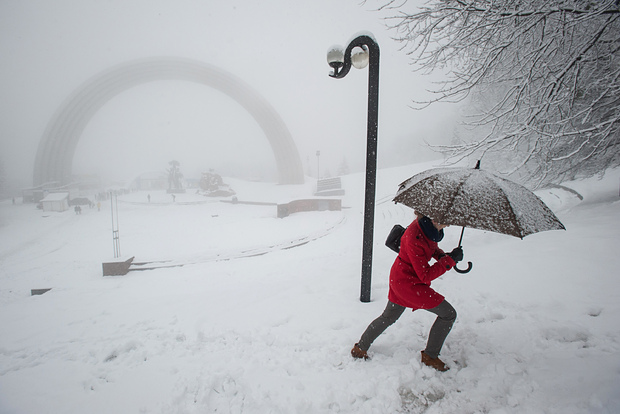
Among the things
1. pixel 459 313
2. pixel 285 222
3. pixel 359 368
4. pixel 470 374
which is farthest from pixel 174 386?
pixel 285 222

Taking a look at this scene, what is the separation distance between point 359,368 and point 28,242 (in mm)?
22003

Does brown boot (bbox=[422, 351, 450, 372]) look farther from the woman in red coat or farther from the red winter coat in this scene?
the red winter coat

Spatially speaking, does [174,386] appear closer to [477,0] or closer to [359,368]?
[359,368]

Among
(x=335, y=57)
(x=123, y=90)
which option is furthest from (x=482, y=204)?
(x=123, y=90)

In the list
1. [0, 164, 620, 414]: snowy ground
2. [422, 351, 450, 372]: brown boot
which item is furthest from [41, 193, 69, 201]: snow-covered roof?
[422, 351, 450, 372]: brown boot

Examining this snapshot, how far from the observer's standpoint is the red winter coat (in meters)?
2.34

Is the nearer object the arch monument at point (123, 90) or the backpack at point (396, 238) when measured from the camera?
the backpack at point (396, 238)

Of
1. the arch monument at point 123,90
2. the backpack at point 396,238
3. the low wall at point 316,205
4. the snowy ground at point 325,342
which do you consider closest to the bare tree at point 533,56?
the snowy ground at point 325,342

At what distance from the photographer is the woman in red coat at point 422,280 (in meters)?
2.35

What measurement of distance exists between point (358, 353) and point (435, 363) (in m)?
0.83

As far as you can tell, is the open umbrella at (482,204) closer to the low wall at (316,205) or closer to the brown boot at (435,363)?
the brown boot at (435,363)

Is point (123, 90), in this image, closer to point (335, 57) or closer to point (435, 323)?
point (335, 57)

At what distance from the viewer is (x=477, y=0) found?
402cm

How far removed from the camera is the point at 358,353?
2.92m
